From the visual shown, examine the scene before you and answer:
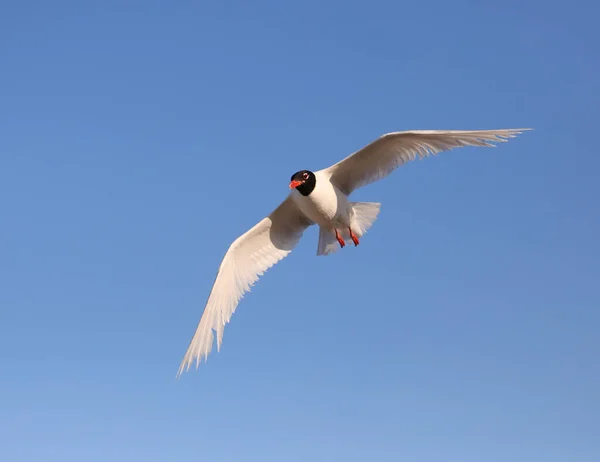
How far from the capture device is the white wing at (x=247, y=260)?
19.1m

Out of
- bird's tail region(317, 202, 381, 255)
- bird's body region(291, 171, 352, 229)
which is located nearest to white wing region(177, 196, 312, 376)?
bird's body region(291, 171, 352, 229)

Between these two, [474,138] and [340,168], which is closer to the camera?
[474,138]

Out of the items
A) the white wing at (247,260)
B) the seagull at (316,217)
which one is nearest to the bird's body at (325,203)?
the seagull at (316,217)

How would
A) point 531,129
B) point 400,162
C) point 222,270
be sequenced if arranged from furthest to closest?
1. point 222,270
2. point 400,162
3. point 531,129

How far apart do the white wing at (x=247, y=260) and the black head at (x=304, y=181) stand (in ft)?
4.08

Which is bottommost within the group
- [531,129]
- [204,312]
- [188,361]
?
[188,361]

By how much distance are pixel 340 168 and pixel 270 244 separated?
2865 mm

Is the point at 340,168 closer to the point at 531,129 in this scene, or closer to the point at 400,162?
the point at 400,162

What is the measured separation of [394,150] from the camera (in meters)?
18.2

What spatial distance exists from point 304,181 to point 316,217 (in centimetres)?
102

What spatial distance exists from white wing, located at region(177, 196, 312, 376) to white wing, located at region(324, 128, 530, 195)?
1570 mm

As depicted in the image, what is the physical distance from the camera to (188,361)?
18.6 meters

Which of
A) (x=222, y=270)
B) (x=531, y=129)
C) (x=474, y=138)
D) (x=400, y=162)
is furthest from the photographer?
(x=222, y=270)

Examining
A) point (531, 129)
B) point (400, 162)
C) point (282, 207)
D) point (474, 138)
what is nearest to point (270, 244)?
point (282, 207)
